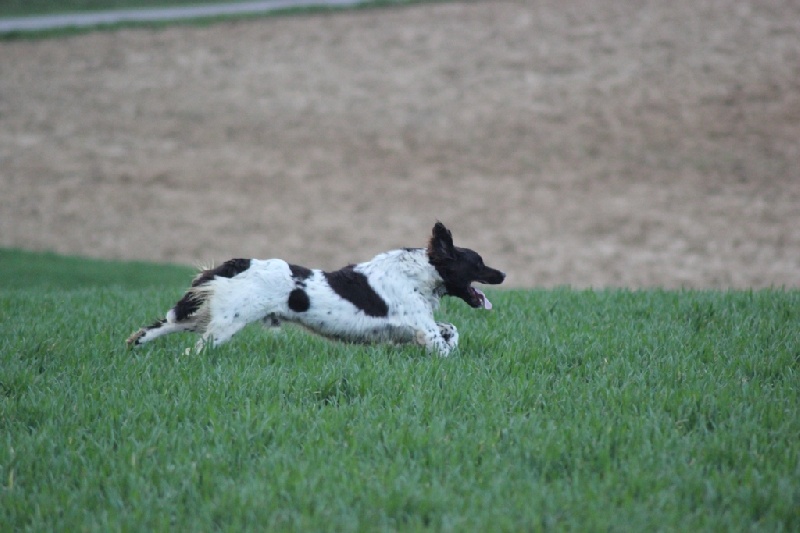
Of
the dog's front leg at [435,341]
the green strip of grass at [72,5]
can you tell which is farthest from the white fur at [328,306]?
the green strip of grass at [72,5]

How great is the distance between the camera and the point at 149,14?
28016mm

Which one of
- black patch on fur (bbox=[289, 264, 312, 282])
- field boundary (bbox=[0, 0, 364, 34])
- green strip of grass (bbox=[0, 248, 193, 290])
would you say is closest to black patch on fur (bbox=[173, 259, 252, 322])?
black patch on fur (bbox=[289, 264, 312, 282])

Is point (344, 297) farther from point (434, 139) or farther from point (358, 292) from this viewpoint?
point (434, 139)

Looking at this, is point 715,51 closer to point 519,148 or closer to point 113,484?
point 519,148

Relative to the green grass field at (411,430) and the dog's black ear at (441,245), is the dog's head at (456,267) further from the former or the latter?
the green grass field at (411,430)

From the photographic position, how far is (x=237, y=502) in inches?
160

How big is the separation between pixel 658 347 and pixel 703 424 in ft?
5.50

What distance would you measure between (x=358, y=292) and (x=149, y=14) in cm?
2431

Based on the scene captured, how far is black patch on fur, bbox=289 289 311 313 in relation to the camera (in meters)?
6.48

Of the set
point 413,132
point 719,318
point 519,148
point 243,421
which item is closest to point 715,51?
point 519,148

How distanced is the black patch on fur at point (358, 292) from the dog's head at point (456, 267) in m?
0.56

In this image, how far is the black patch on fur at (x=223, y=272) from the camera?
6484 millimetres

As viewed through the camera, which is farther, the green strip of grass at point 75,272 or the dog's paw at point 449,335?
the green strip of grass at point 75,272

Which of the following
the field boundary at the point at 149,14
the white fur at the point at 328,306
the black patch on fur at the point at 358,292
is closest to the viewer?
the white fur at the point at 328,306
